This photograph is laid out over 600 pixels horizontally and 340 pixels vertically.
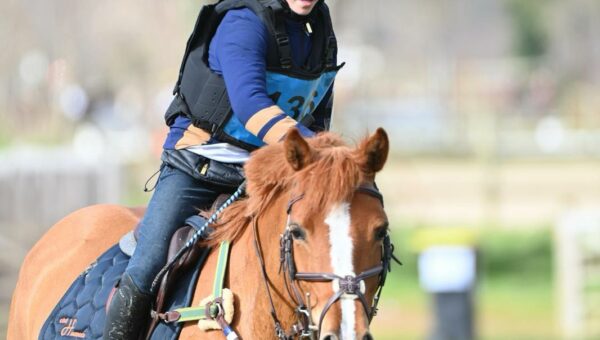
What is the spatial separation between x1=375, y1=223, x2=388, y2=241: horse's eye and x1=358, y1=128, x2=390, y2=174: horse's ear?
205 millimetres

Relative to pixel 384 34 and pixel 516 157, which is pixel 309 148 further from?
pixel 384 34

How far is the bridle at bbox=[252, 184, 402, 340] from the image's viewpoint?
4027mm

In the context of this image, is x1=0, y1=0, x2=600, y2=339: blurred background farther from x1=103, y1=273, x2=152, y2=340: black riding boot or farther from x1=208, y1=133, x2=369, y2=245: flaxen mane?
x1=103, y1=273, x2=152, y2=340: black riding boot

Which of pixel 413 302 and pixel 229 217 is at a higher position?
pixel 229 217

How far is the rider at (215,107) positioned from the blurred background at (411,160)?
1.57 feet

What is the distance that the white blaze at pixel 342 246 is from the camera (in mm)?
4008

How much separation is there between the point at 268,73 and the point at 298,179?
2.52 feet

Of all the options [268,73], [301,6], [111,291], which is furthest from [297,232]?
[111,291]

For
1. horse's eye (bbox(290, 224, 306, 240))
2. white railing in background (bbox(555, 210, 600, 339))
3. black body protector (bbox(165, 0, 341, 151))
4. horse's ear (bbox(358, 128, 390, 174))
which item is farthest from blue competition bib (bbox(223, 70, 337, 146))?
white railing in background (bbox(555, 210, 600, 339))

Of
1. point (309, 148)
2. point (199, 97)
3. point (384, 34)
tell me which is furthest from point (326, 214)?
point (384, 34)

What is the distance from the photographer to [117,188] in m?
15.2

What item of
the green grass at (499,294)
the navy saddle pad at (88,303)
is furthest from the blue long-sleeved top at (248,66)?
the green grass at (499,294)

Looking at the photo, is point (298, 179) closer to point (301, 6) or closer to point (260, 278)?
point (260, 278)

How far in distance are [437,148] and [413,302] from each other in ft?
47.9
